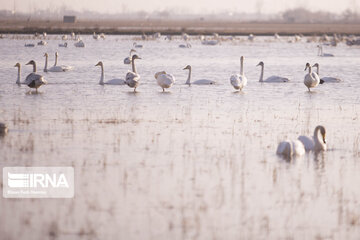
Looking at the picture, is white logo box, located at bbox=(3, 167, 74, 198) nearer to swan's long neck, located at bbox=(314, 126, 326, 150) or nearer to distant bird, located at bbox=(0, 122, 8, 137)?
distant bird, located at bbox=(0, 122, 8, 137)

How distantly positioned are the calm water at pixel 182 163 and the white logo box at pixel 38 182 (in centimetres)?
15

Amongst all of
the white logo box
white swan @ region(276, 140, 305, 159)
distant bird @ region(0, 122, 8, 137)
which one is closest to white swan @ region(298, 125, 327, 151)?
white swan @ region(276, 140, 305, 159)

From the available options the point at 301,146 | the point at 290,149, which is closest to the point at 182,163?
the point at 290,149

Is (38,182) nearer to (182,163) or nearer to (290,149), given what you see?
(182,163)

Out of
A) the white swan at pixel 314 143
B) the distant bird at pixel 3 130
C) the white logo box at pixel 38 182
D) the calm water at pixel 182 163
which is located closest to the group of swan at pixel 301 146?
the white swan at pixel 314 143

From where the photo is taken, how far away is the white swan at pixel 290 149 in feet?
32.5

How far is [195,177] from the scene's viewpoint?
866cm

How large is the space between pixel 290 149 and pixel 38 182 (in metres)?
3.47

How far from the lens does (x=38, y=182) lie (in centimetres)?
830

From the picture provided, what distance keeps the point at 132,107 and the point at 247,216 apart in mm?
8367

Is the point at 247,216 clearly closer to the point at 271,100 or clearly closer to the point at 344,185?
the point at 344,185

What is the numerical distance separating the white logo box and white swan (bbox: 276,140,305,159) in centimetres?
291

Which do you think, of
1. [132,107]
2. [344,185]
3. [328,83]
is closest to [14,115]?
[132,107]

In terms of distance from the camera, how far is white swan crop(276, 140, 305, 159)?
9898mm
